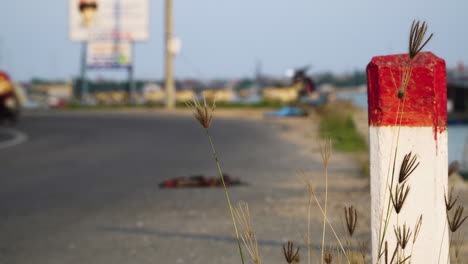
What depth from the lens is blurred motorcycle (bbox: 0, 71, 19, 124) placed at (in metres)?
22.0

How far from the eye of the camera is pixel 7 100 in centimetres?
2203

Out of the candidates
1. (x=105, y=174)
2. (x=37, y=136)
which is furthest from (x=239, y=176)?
(x=37, y=136)

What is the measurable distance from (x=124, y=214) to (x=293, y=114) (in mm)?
20086

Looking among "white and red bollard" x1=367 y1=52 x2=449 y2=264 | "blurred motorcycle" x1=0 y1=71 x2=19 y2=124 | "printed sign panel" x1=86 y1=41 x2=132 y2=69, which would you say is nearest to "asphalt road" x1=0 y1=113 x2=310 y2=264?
"white and red bollard" x1=367 y1=52 x2=449 y2=264

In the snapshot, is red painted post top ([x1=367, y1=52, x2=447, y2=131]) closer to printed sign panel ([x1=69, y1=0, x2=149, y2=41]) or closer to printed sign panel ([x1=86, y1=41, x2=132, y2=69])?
printed sign panel ([x1=69, y1=0, x2=149, y2=41])

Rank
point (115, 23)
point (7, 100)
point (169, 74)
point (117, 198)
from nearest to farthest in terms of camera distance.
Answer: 1. point (117, 198)
2. point (7, 100)
3. point (169, 74)
4. point (115, 23)

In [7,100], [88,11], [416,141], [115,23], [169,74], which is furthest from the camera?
[88,11]

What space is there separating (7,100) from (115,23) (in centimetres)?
2105

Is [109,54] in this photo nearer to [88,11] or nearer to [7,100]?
[88,11]

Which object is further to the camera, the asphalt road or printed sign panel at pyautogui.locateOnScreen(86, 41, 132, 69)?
printed sign panel at pyautogui.locateOnScreen(86, 41, 132, 69)

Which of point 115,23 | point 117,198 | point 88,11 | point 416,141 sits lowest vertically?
point 117,198

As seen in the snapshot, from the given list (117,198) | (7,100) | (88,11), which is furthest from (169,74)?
(117,198)

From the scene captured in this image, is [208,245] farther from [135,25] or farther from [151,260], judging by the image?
[135,25]

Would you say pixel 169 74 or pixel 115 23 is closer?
pixel 169 74
